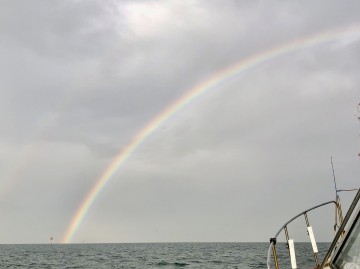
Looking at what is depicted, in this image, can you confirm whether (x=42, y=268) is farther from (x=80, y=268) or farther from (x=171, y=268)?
(x=171, y=268)

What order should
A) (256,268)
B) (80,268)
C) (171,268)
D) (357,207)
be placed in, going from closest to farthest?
(357,207) → (256,268) → (171,268) → (80,268)

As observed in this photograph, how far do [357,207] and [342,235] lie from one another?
1.89 feet

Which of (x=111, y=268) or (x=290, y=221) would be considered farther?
(x=111, y=268)

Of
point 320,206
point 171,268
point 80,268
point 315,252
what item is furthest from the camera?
point 80,268

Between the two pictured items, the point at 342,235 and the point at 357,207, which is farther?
the point at 342,235

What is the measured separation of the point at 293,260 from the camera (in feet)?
18.4

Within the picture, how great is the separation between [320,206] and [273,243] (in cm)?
223

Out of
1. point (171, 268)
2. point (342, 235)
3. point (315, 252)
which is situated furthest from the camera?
point (171, 268)

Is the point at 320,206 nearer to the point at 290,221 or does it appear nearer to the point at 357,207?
the point at 290,221

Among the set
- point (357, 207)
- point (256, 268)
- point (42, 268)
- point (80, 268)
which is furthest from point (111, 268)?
point (357, 207)

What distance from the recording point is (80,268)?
41406 millimetres

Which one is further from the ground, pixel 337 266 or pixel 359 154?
pixel 359 154

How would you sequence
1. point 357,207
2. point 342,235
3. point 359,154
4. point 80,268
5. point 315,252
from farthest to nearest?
point 80,268
point 315,252
point 359,154
point 342,235
point 357,207

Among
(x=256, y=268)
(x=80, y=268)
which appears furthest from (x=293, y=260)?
(x=80, y=268)
